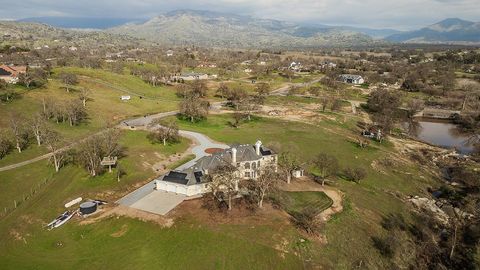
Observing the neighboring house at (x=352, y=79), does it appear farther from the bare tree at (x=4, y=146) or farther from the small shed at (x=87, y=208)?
the small shed at (x=87, y=208)

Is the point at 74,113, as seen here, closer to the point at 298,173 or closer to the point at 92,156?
the point at 92,156

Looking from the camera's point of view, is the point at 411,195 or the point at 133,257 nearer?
the point at 133,257

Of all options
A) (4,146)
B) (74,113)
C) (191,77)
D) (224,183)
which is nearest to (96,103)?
(74,113)

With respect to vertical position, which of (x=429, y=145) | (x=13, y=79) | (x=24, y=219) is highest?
(x=13, y=79)

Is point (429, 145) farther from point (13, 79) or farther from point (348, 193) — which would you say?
point (13, 79)

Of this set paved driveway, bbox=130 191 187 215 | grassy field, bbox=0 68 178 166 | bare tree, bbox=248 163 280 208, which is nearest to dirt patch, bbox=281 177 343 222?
bare tree, bbox=248 163 280 208

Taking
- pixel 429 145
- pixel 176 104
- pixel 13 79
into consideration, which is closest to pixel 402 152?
pixel 429 145
